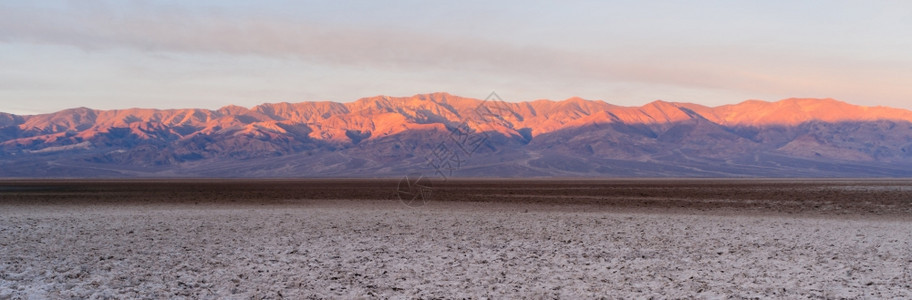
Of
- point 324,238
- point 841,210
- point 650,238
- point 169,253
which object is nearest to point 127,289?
point 169,253

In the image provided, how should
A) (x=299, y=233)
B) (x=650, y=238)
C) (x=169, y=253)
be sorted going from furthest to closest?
(x=299, y=233) < (x=650, y=238) < (x=169, y=253)

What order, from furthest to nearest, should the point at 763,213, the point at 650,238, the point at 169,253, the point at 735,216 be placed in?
the point at 763,213 → the point at 735,216 → the point at 650,238 → the point at 169,253

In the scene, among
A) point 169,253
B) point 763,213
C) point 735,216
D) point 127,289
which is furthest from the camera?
point 763,213

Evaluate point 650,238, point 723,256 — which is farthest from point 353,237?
point 723,256

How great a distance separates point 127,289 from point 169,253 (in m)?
4.68

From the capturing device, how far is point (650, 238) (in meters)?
20.6

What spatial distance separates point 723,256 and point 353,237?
10268 millimetres

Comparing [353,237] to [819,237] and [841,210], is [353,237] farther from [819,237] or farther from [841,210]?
[841,210]

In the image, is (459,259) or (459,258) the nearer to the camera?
(459,259)

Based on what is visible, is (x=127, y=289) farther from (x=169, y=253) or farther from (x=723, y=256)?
(x=723, y=256)

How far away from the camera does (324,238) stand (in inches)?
839

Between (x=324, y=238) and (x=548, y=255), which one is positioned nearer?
(x=548, y=255)

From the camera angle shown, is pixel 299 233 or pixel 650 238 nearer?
pixel 650 238

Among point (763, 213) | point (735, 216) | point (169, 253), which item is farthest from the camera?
point (763, 213)
